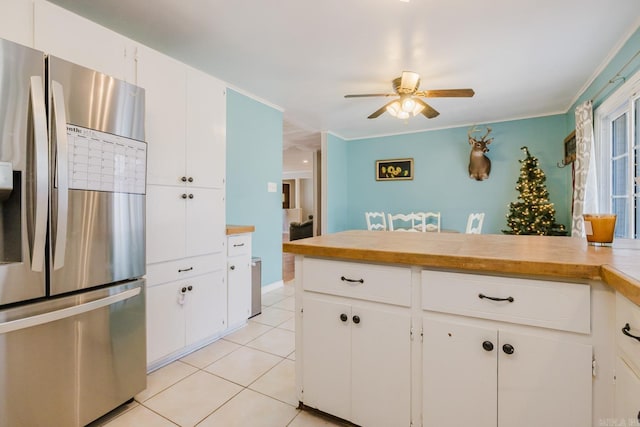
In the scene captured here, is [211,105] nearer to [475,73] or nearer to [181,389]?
[181,389]

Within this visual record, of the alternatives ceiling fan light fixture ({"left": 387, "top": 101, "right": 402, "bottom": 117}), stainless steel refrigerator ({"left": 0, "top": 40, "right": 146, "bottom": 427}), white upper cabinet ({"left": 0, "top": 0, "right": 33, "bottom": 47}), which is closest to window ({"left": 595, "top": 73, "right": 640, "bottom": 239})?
ceiling fan light fixture ({"left": 387, "top": 101, "right": 402, "bottom": 117})

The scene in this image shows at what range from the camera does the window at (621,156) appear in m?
2.39

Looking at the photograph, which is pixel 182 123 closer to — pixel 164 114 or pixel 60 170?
pixel 164 114

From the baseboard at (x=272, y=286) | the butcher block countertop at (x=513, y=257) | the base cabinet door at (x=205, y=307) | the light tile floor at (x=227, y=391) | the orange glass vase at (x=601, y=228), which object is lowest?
the light tile floor at (x=227, y=391)

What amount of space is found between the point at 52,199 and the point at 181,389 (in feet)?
4.12

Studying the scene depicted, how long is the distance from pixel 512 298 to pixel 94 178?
1.85 meters

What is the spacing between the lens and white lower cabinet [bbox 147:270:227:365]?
1.87m

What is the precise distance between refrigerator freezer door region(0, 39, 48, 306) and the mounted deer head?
4.90 m

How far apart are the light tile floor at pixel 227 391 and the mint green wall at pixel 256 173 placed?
149 cm

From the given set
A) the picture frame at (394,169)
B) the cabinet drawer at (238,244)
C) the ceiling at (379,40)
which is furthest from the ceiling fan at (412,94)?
the picture frame at (394,169)

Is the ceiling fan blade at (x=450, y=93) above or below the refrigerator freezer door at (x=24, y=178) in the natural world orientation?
above

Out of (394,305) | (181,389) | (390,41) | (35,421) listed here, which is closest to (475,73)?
(390,41)

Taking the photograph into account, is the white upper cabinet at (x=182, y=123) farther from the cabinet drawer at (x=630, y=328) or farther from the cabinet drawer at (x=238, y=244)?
the cabinet drawer at (x=630, y=328)

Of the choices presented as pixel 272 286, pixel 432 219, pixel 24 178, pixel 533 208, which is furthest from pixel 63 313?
pixel 432 219
